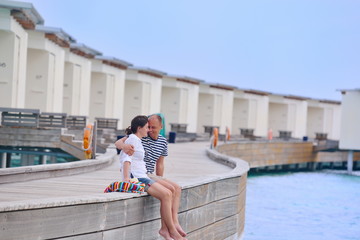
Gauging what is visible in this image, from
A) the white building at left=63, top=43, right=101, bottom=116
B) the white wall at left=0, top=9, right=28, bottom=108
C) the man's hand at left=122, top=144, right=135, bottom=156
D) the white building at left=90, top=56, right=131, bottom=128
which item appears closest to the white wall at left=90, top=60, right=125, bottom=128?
the white building at left=90, top=56, right=131, bottom=128

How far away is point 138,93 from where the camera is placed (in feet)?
166

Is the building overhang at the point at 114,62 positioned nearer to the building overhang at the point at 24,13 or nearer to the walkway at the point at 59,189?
the building overhang at the point at 24,13

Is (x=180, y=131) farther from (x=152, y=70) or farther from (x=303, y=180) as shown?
(x=303, y=180)

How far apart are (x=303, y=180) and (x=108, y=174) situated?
32824mm

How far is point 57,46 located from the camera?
35000 mm

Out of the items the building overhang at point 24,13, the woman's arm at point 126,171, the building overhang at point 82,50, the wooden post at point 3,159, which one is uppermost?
the building overhang at point 24,13

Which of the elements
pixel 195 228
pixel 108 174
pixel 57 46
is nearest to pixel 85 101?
pixel 57 46

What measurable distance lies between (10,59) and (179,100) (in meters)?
30.4

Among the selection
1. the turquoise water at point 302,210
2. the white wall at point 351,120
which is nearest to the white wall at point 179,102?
the white wall at point 351,120

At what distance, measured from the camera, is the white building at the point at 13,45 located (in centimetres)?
2650

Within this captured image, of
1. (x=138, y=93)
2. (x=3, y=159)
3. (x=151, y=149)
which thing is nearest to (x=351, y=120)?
(x=138, y=93)

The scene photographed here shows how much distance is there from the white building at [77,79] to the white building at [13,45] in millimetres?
8184

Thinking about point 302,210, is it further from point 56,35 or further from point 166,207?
point 166,207

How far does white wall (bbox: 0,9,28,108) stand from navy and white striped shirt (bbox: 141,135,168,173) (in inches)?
699
